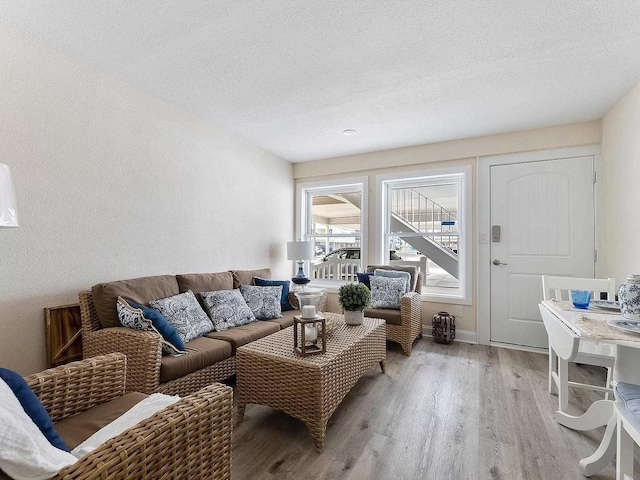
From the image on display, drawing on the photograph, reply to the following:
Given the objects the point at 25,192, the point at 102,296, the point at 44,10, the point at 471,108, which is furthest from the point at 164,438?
the point at 471,108

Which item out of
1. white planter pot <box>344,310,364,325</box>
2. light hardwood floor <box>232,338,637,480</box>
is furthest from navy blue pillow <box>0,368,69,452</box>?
white planter pot <box>344,310,364,325</box>

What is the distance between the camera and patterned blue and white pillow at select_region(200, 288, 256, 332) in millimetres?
2736

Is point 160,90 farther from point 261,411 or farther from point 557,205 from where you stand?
point 557,205

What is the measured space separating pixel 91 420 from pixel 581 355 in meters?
2.70

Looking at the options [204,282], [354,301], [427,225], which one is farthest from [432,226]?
[204,282]

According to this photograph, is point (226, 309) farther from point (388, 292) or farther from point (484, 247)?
point (484, 247)

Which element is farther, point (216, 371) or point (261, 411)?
point (216, 371)

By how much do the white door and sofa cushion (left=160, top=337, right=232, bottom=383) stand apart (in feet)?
9.82

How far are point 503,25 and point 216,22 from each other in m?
1.68

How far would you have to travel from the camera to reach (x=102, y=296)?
2.18 metres

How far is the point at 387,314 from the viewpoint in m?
3.40

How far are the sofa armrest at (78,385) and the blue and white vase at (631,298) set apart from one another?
2.44 meters

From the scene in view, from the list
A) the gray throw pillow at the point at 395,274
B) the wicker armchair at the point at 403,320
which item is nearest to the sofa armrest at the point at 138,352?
the wicker armchair at the point at 403,320

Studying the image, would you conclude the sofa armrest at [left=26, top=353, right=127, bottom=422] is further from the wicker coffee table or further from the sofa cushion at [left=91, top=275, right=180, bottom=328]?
the sofa cushion at [left=91, top=275, right=180, bottom=328]
